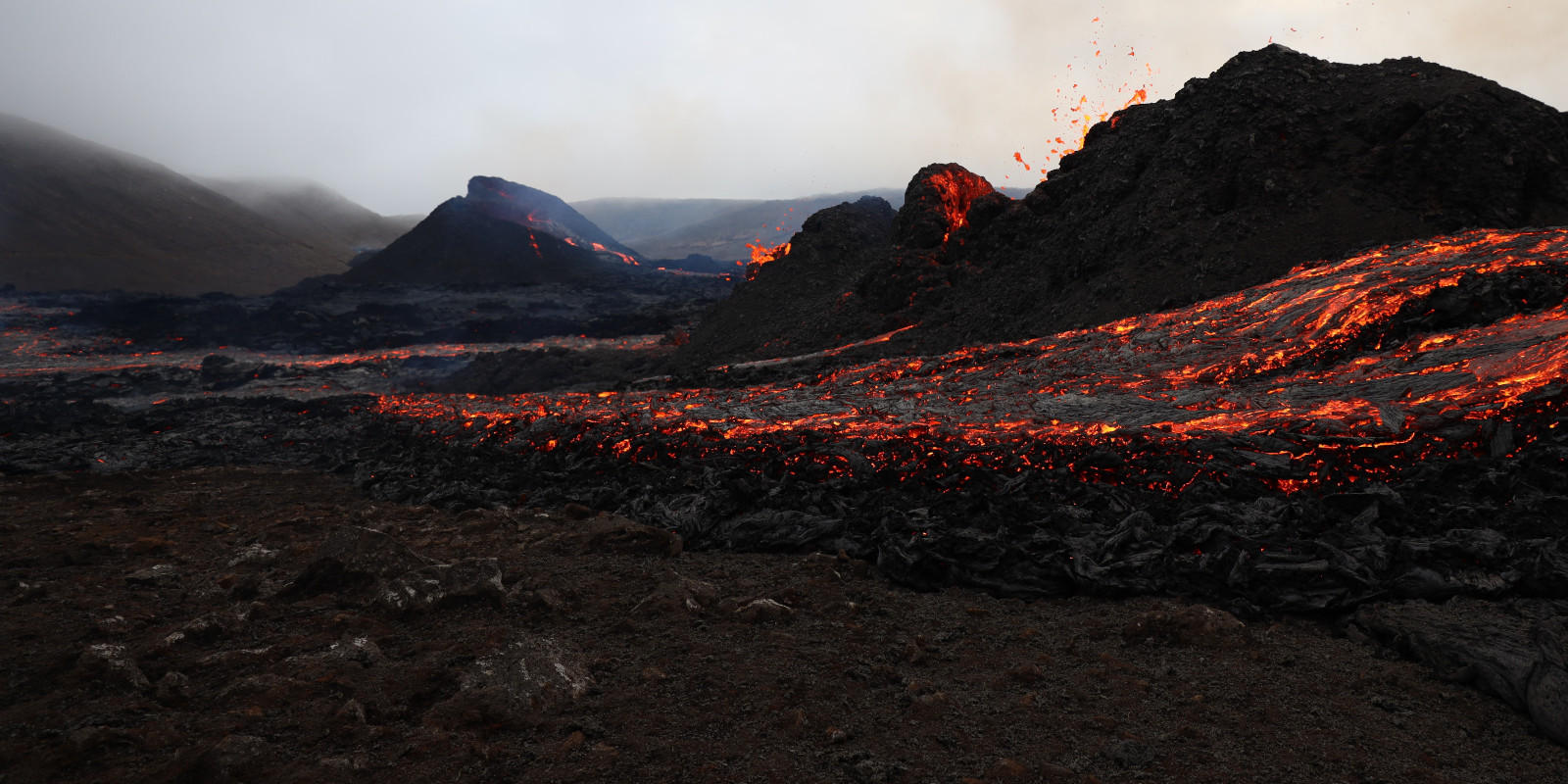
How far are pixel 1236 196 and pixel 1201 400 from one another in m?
8.49

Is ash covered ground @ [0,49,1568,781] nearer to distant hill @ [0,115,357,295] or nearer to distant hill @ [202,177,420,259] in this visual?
distant hill @ [0,115,357,295]

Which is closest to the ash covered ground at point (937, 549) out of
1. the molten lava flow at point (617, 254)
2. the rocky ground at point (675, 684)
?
the rocky ground at point (675, 684)

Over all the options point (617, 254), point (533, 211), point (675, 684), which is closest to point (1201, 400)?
point (675, 684)

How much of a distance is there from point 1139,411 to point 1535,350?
11.8 feet

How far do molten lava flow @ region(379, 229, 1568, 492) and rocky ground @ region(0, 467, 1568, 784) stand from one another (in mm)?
2408

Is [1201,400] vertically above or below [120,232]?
above

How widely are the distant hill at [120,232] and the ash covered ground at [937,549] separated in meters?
43.4

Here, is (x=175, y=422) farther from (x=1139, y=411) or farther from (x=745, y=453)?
(x=1139, y=411)

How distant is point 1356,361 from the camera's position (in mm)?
8648

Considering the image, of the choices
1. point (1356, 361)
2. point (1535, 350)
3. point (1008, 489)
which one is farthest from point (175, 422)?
point (1535, 350)

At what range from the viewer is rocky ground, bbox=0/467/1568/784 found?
3064 millimetres

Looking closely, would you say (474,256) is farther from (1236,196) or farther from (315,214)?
(315,214)

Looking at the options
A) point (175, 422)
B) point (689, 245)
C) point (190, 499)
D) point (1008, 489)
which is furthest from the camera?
point (689, 245)

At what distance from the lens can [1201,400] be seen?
8.60 m
